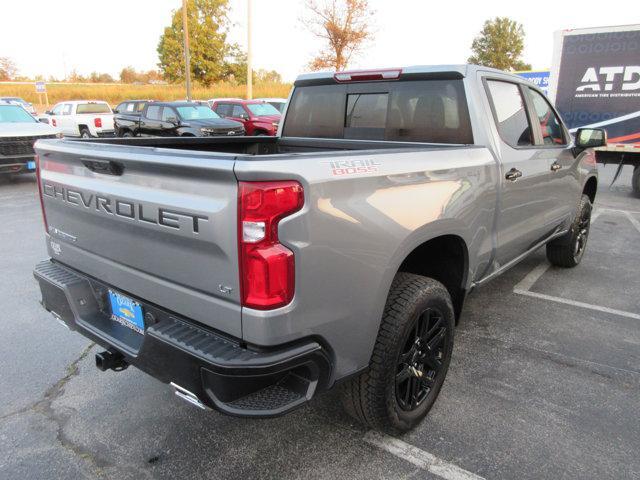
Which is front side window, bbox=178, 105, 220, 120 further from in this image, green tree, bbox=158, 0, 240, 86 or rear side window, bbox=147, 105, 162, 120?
green tree, bbox=158, 0, 240, 86

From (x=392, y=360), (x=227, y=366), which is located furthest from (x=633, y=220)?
(x=227, y=366)

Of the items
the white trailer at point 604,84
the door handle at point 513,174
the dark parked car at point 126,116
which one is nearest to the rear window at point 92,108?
the dark parked car at point 126,116

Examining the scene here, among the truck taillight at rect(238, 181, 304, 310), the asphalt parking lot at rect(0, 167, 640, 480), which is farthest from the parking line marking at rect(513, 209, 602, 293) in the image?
the truck taillight at rect(238, 181, 304, 310)

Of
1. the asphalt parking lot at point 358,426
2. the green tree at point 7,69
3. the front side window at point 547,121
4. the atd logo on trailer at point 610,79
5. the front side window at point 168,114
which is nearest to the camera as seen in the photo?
the asphalt parking lot at point 358,426

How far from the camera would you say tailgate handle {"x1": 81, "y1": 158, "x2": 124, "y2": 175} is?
212 centimetres

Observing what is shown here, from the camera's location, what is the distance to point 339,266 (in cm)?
192

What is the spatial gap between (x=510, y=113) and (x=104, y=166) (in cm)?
273

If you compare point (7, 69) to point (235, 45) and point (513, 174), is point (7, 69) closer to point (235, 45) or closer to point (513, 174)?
point (235, 45)

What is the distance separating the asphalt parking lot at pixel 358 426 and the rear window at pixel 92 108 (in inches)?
683

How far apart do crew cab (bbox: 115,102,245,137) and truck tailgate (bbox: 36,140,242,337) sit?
12271mm

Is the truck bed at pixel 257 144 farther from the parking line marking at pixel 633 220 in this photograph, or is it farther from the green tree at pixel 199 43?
the green tree at pixel 199 43

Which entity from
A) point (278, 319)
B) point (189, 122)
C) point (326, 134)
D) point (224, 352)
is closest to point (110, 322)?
point (224, 352)

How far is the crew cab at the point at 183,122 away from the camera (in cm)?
1457

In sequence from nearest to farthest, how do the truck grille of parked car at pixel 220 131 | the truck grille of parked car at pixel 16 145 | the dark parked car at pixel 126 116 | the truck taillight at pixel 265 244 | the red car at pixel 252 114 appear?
the truck taillight at pixel 265 244 < the truck grille of parked car at pixel 16 145 < the truck grille of parked car at pixel 220 131 < the red car at pixel 252 114 < the dark parked car at pixel 126 116
